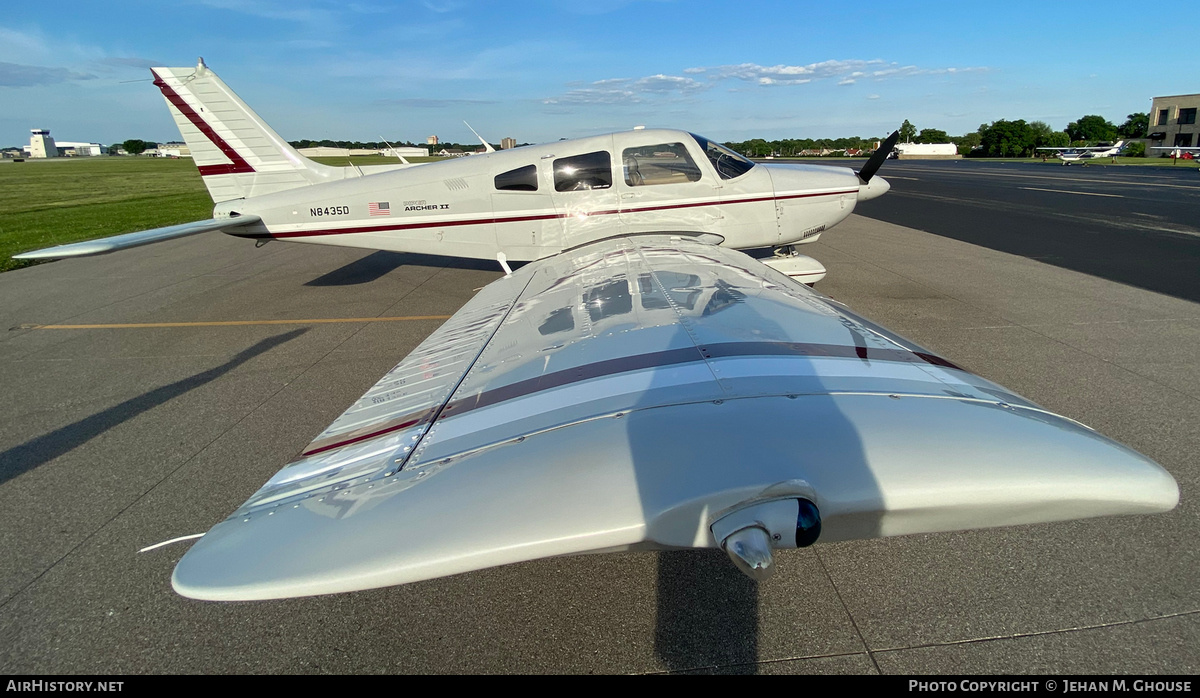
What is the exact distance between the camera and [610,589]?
2.85 meters

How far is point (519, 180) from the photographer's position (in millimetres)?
7164

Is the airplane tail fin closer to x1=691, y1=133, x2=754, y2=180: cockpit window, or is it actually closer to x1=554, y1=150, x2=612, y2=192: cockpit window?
x1=554, y1=150, x2=612, y2=192: cockpit window

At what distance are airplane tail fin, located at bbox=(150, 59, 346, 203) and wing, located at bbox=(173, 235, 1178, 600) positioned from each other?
24.9ft

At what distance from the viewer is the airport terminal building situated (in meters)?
72.3

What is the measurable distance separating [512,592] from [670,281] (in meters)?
2.27

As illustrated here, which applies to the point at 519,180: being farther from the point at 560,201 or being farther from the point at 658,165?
the point at 658,165

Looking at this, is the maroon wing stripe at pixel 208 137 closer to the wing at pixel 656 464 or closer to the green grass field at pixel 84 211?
the green grass field at pixel 84 211

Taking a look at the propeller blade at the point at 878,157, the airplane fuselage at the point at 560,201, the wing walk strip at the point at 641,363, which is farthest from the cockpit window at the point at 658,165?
the wing walk strip at the point at 641,363

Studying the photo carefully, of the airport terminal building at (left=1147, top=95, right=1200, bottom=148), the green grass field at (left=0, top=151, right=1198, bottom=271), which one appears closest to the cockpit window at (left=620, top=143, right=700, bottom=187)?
the green grass field at (left=0, top=151, right=1198, bottom=271)

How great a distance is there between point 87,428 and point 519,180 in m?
4.82

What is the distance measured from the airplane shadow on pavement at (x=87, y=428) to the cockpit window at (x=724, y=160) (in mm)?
5870

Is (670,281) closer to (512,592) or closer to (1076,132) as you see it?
(512,592)

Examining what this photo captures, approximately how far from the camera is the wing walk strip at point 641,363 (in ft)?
7.66

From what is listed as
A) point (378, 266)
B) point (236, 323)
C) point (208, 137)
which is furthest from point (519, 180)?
point (378, 266)
